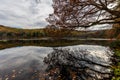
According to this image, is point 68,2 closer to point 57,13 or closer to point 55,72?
point 57,13

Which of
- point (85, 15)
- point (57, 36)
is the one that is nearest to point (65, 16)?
point (85, 15)

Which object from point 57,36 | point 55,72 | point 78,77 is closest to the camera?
point 78,77

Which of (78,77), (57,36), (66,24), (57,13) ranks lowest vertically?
(78,77)

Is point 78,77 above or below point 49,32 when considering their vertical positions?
below

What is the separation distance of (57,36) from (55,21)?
71.3 inches

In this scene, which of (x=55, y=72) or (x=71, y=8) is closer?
(x=55, y=72)

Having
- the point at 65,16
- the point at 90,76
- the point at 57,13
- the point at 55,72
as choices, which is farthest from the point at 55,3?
the point at 90,76

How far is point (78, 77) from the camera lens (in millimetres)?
10281

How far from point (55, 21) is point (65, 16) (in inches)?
57.1

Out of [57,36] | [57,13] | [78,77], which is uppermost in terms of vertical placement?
[57,13]

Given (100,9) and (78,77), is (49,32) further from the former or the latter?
(78,77)

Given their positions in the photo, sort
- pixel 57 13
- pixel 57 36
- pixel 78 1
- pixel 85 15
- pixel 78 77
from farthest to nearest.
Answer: pixel 57 36 < pixel 57 13 < pixel 85 15 < pixel 78 1 < pixel 78 77

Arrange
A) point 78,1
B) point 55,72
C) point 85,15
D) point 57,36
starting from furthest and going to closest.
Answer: point 57,36
point 85,15
point 78,1
point 55,72

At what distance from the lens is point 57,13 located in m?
14.4
